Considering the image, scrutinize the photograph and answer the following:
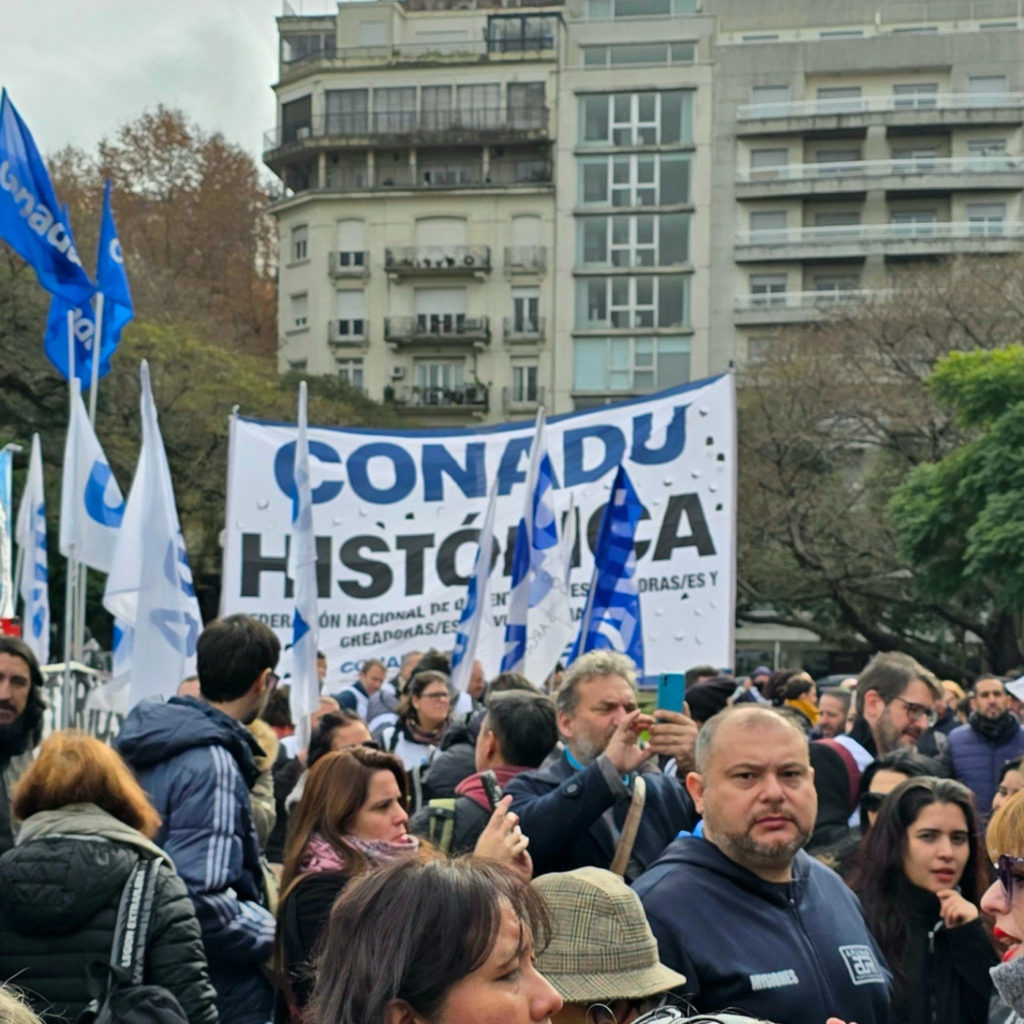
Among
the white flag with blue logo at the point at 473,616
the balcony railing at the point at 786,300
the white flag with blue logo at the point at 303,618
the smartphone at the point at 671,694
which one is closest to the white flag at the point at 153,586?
the white flag with blue logo at the point at 303,618

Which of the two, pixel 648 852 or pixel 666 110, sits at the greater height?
pixel 666 110

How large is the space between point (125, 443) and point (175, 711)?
3495 centimetres

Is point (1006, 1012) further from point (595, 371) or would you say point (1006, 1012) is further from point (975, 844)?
point (595, 371)

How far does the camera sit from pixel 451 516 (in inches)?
472

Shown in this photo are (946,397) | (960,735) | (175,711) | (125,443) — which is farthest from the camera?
(125,443)

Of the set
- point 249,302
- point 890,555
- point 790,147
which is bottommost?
point 890,555

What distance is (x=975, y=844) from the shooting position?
508 cm

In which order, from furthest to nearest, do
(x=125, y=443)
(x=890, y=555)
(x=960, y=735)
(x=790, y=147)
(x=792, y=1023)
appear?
(x=790, y=147) → (x=890, y=555) → (x=125, y=443) → (x=960, y=735) → (x=792, y=1023)

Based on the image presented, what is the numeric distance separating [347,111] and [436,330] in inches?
376

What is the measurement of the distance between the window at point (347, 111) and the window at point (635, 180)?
28.8 feet

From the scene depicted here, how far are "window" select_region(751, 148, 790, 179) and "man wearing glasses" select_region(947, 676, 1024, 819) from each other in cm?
5427

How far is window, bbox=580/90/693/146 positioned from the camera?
62.8 meters

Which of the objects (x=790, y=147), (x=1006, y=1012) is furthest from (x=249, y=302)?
(x=1006, y=1012)

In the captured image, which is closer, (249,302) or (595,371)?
(595,371)
